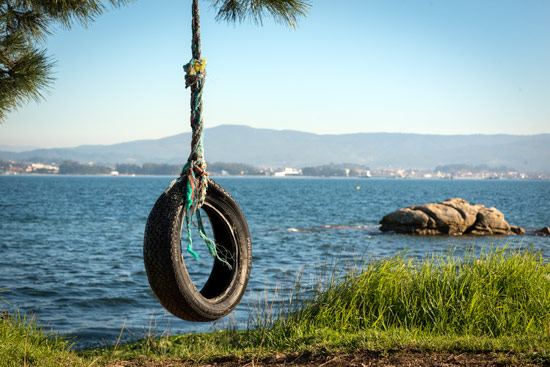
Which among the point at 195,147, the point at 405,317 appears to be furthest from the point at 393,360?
the point at 195,147

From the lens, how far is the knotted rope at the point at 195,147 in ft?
13.1

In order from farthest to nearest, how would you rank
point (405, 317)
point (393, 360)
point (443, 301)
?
point (443, 301) → point (405, 317) → point (393, 360)

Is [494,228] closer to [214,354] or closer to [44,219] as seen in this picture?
[214,354]

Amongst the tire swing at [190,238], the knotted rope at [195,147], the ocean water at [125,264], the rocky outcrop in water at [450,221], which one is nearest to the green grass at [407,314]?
the ocean water at [125,264]

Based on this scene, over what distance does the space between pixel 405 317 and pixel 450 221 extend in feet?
72.9

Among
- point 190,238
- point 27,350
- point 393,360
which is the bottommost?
point 27,350

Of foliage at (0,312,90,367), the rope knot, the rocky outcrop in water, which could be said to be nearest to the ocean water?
the rocky outcrop in water

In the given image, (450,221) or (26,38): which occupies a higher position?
(26,38)

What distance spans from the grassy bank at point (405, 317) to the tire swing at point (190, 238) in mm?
1613

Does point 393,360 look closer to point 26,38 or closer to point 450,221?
point 26,38

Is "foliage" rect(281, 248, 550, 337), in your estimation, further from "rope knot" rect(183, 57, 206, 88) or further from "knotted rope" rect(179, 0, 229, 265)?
"rope knot" rect(183, 57, 206, 88)

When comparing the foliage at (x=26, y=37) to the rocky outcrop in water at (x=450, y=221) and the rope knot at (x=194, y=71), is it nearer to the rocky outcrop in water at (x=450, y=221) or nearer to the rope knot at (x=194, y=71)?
the rope knot at (x=194, y=71)

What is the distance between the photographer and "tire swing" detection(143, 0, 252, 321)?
384 centimetres

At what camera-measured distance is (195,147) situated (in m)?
4.11
